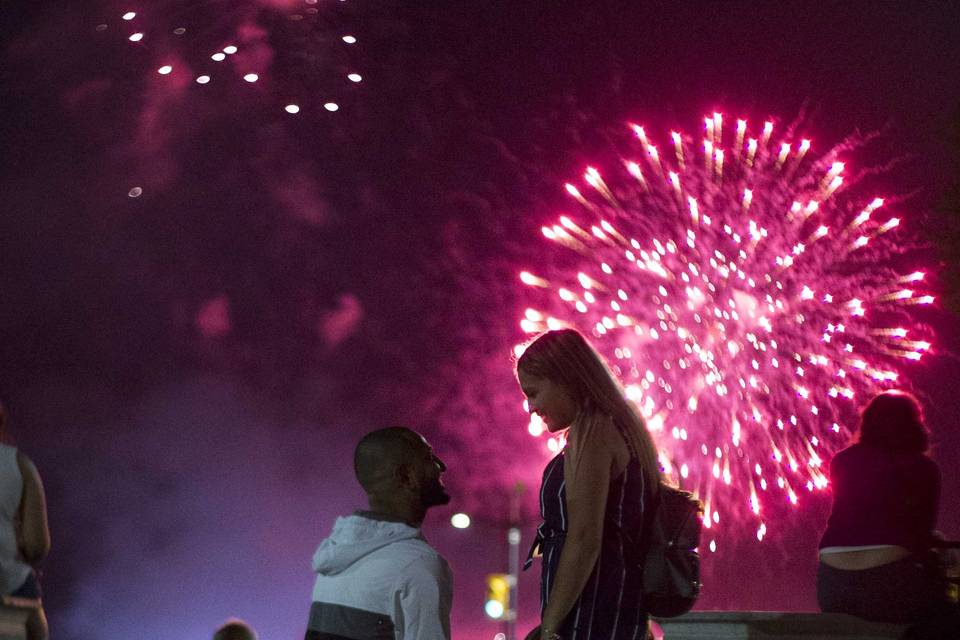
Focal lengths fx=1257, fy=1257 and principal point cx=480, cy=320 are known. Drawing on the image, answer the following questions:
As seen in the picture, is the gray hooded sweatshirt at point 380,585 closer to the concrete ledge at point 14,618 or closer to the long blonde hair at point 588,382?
the long blonde hair at point 588,382

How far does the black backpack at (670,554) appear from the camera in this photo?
4.21m

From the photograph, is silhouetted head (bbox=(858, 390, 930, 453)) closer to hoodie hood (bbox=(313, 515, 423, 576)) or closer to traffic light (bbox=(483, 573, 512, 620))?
hoodie hood (bbox=(313, 515, 423, 576))

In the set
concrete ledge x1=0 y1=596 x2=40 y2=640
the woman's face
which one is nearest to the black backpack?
the woman's face

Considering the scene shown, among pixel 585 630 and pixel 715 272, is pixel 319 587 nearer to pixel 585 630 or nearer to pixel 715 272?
pixel 585 630

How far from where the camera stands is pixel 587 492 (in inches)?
163

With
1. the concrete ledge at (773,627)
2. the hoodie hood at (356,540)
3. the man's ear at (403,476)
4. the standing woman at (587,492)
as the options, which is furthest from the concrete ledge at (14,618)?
the concrete ledge at (773,627)

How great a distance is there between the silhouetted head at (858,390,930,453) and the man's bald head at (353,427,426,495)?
7.73 ft

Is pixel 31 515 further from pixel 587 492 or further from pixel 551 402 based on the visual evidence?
pixel 587 492

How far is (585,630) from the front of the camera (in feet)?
13.5

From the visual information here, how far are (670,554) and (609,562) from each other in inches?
8.6

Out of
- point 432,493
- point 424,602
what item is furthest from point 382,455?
point 424,602

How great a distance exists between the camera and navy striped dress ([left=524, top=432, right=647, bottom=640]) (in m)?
4.14

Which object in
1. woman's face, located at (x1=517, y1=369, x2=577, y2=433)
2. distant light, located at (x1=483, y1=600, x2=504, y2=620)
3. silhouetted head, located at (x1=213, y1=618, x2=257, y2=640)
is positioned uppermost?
woman's face, located at (x1=517, y1=369, x2=577, y2=433)

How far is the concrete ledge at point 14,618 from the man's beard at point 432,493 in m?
1.39
